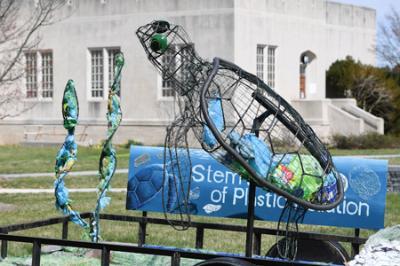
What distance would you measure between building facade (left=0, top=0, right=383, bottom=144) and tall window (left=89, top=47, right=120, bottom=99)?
40 millimetres

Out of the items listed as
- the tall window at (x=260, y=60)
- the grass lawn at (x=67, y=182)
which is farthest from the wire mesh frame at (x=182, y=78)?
the tall window at (x=260, y=60)

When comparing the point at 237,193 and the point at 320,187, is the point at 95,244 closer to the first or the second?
the point at 320,187

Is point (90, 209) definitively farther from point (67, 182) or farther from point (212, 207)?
point (212, 207)

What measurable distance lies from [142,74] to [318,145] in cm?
2667

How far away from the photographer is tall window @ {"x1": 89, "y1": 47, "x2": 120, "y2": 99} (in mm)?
33844

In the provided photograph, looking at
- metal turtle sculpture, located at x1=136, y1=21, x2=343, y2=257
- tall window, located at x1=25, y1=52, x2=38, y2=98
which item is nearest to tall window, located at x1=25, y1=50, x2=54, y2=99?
tall window, located at x1=25, y1=52, x2=38, y2=98

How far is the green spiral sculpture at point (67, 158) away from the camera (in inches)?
305

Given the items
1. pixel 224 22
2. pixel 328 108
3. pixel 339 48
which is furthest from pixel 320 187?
pixel 339 48

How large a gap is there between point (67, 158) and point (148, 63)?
81.9ft

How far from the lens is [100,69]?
112 ft

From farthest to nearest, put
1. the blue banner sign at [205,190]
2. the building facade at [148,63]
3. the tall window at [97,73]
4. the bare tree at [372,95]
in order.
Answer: the bare tree at [372,95]
the tall window at [97,73]
the building facade at [148,63]
the blue banner sign at [205,190]

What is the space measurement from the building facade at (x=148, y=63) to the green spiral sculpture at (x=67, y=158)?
23.0m

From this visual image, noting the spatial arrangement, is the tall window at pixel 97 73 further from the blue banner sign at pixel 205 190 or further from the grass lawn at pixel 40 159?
the blue banner sign at pixel 205 190

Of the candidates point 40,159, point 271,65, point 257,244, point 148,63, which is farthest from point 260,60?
point 257,244
